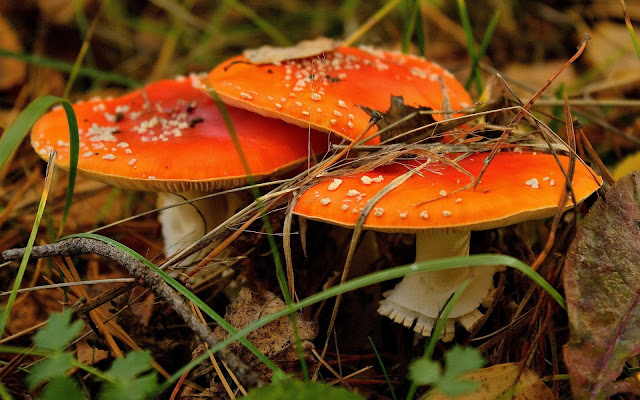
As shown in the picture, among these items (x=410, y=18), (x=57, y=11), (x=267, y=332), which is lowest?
(x=267, y=332)

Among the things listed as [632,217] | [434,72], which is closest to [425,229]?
[632,217]

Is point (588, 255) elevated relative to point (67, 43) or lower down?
elevated

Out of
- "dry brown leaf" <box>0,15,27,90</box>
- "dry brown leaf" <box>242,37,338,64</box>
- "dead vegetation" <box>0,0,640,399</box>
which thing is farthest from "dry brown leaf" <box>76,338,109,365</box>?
"dry brown leaf" <box>0,15,27,90</box>

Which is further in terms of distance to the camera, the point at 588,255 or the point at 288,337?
the point at 288,337

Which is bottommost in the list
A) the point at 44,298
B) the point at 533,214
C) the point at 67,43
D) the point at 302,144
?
the point at 44,298

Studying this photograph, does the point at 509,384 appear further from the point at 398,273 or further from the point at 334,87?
the point at 334,87

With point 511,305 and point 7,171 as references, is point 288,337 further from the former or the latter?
point 7,171

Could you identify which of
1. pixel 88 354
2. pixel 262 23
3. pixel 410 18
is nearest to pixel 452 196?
pixel 88 354

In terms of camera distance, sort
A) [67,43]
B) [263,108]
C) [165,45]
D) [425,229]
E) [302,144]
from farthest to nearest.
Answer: [165,45], [67,43], [302,144], [263,108], [425,229]

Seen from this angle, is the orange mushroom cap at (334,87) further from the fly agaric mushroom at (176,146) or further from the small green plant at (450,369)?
the small green plant at (450,369)
